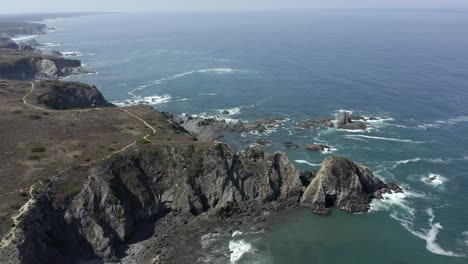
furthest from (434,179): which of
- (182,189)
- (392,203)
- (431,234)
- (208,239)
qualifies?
(182,189)

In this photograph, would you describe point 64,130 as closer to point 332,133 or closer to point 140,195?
point 140,195

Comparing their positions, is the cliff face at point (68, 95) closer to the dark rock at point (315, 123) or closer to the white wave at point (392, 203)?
the dark rock at point (315, 123)

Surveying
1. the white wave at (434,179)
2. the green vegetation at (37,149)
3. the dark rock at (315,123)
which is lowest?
the white wave at (434,179)

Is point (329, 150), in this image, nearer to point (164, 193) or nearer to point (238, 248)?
point (238, 248)

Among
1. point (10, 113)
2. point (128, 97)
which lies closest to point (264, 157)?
point (10, 113)

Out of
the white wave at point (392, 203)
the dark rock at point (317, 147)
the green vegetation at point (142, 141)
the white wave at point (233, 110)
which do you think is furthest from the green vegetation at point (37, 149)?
the white wave at point (392, 203)

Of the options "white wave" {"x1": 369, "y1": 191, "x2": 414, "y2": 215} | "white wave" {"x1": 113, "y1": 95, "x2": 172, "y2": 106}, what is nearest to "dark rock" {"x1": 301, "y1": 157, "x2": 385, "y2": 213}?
"white wave" {"x1": 369, "y1": 191, "x2": 414, "y2": 215}

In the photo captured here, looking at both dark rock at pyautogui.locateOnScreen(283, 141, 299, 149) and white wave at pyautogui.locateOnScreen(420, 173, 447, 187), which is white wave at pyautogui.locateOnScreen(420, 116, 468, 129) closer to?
white wave at pyautogui.locateOnScreen(420, 173, 447, 187)
